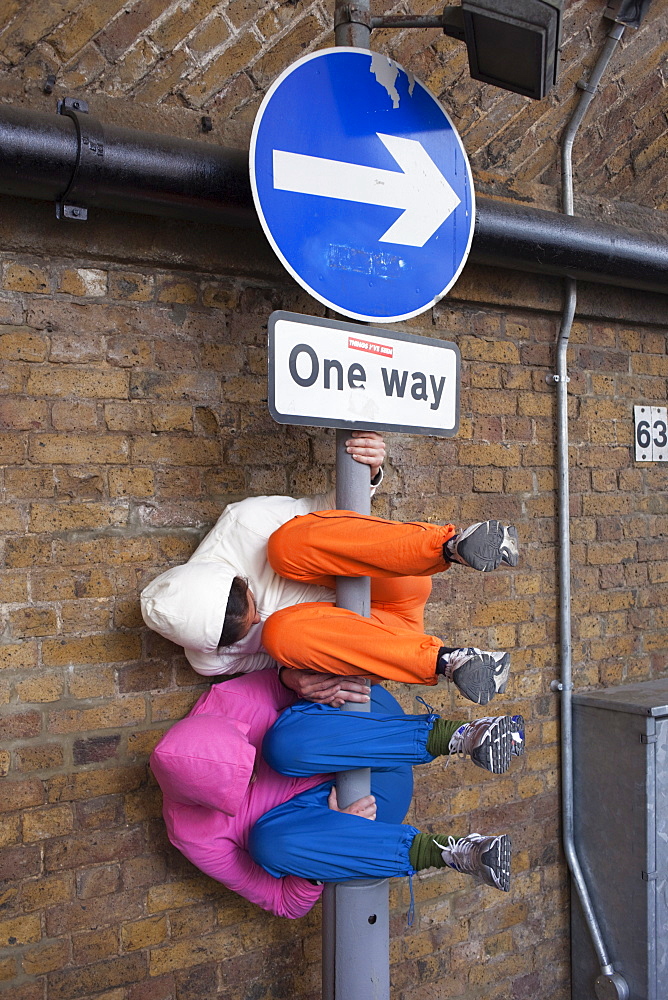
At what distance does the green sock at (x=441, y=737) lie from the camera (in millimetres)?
2391

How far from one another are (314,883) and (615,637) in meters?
1.81

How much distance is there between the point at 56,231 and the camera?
97.7 inches

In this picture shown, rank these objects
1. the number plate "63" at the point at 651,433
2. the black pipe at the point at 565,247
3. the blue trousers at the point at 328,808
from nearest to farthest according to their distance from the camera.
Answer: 1. the blue trousers at the point at 328,808
2. the black pipe at the point at 565,247
3. the number plate "63" at the point at 651,433

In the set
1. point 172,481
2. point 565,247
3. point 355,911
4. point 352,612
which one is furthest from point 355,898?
point 565,247

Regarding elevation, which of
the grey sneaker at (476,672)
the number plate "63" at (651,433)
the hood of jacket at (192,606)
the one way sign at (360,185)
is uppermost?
the one way sign at (360,185)

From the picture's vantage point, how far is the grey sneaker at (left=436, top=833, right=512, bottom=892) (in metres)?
2.21

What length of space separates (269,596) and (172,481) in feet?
1.71

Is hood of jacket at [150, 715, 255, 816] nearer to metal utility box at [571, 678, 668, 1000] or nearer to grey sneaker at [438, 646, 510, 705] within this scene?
grey sneaker at [438, 646, 510, 705]

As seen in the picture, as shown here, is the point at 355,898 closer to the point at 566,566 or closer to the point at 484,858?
the point at 484,858

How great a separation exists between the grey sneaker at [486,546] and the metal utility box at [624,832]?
58.2 inches

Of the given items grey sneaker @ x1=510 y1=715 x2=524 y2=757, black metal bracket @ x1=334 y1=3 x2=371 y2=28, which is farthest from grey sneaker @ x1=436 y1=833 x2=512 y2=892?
black metal bracket @ x1=334 y1=3 x2=371 y2=28

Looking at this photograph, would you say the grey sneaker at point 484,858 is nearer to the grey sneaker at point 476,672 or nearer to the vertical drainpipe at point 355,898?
the vertical drainpipe at point 355,898

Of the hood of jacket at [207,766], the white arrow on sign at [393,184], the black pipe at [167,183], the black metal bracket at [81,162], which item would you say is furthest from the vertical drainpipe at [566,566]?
the black metal bracket at [81,162]

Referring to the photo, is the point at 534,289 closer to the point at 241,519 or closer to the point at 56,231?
the point at 241,519
